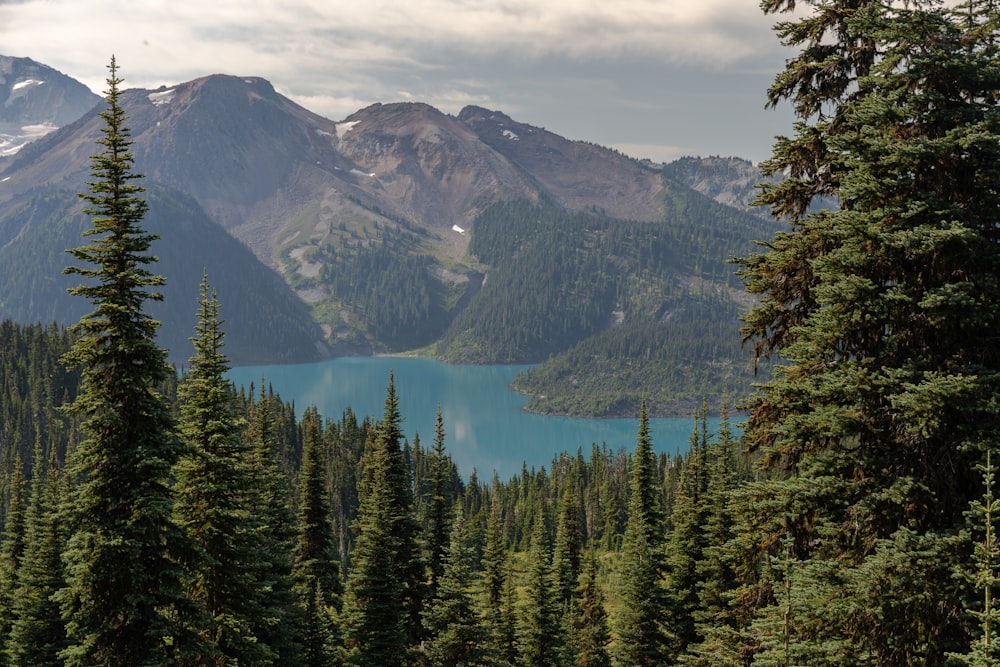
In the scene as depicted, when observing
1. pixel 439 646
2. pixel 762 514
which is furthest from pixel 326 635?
pixel 762 514

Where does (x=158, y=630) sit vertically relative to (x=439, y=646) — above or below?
above

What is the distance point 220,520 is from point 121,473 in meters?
6.18

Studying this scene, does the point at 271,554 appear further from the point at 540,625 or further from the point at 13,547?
the point at 13,547

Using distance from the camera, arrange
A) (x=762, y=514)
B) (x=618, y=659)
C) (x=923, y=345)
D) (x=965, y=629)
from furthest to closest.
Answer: (x=618, y=659), (x=762, y=514), (x=923, y=345), (x=965, y=629)

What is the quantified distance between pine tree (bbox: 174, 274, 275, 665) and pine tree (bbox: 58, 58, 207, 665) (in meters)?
4.51

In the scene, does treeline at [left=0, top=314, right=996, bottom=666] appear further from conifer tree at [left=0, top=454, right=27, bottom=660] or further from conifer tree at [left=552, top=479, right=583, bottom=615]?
conifer tree at [left=552, top=479, right=583, bottom=615]

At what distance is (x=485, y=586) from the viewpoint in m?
52.4

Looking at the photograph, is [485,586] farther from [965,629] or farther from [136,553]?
[965,629]

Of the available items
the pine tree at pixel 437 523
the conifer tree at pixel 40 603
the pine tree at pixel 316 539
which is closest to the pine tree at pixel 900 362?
the pine tree at pixel 437 523

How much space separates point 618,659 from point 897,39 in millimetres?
36453

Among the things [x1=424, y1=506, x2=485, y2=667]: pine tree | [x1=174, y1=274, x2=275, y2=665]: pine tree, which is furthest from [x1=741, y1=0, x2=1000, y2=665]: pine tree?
[x1=424, y1=506, x2=485, y2=667]: pine tree

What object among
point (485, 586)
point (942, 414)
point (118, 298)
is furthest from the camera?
point (485, 586)

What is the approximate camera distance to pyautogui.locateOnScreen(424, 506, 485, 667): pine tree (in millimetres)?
38281

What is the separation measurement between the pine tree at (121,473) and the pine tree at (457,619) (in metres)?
19.5
